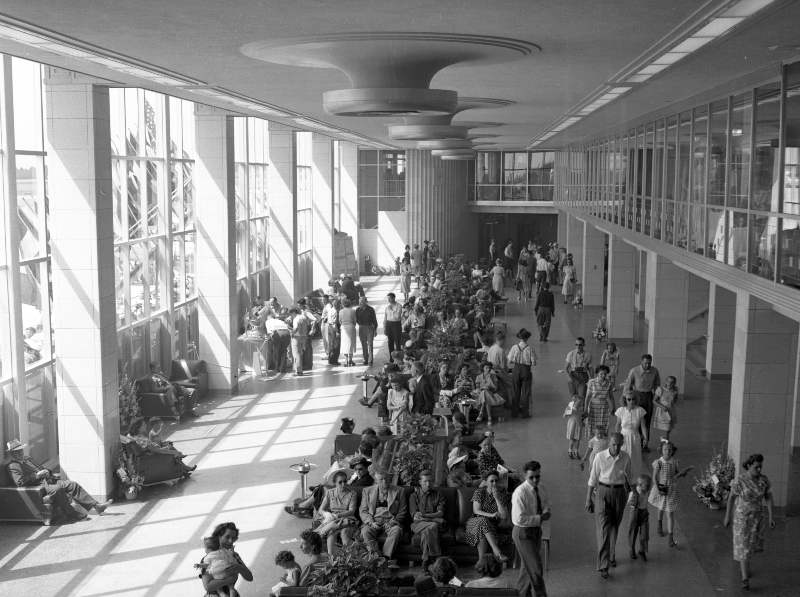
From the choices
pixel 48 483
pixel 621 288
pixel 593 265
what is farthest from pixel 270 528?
pixel 593 265

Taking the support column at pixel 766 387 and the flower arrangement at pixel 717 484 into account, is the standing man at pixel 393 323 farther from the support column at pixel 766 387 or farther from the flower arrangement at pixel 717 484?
the support column at pixel 766 387

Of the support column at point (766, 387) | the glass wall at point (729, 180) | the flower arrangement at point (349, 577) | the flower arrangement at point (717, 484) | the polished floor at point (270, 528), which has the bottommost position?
the polished floor at point (270, 528)

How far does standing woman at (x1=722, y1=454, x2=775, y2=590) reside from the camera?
10430 millimetres

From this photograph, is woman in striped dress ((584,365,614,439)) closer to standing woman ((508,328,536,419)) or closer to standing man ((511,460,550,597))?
standing woman ((508,328,536,419))

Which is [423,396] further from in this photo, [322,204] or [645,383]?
[322,204]

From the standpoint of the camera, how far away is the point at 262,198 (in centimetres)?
2872

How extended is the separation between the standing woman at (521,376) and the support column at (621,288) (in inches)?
339

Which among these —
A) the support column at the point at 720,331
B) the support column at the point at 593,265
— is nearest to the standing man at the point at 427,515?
the support column at the point at 720,331

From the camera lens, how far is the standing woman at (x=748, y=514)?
34.2 feet

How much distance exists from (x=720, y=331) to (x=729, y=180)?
8568 millimetres

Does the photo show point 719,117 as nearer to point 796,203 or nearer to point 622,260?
point 796,203

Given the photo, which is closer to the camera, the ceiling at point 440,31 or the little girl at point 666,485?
the ceiling at point 440,31

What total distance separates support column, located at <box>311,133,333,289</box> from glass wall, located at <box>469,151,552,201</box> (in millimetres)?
12579

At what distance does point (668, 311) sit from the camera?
1956cm
